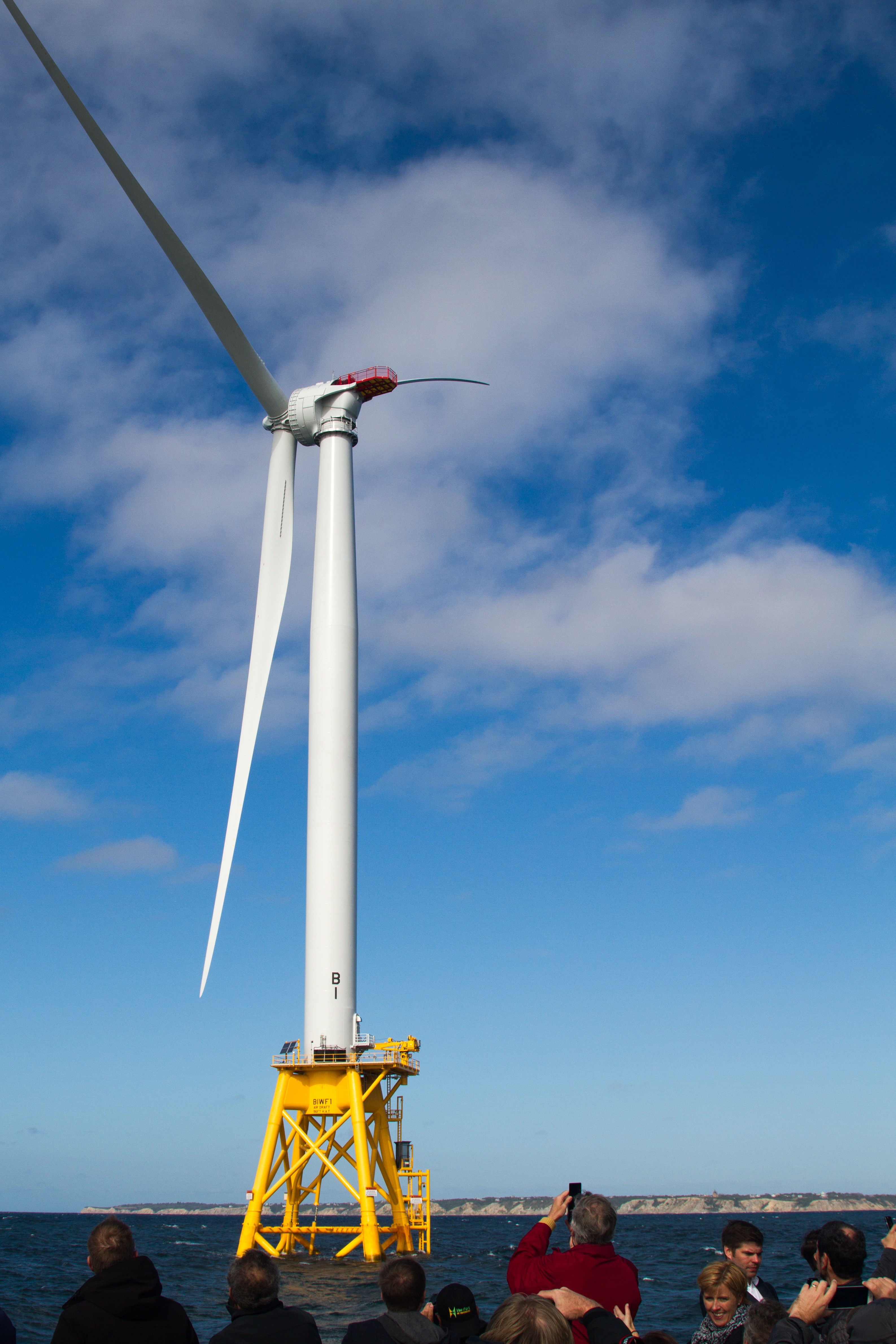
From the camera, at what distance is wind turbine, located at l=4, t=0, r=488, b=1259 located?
45906mm

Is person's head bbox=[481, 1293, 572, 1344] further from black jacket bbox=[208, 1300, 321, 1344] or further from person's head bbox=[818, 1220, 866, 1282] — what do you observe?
person's head bbox=[818, 1220, 866, 1282]

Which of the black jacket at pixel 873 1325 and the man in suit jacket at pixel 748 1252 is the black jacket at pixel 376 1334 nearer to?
the black jacket at pixel 873 1325

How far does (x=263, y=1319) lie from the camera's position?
7707mm

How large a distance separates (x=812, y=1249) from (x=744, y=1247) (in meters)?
0.54

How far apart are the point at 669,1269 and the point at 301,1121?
33322 millimetres

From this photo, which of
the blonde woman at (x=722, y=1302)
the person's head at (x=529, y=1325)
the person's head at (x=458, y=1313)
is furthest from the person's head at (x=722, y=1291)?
the person's head at (x=529, y=1325)

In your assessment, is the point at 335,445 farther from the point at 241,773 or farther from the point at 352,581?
the point at 241,773

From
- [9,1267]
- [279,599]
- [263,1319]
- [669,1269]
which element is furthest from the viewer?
[9,1267]

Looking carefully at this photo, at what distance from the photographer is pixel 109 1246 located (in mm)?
7555

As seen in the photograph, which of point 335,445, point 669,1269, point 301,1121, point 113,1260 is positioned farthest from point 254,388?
point 669,1269

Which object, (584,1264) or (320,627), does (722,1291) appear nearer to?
(584,1264)

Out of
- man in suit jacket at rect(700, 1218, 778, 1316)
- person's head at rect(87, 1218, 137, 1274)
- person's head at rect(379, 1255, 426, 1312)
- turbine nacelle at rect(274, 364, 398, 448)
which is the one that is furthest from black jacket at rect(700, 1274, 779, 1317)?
turbine nacelle at rect(274, 364, 398, 448)

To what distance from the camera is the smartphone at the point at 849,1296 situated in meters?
7.77

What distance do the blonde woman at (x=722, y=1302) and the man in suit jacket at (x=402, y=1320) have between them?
6.53 ft
